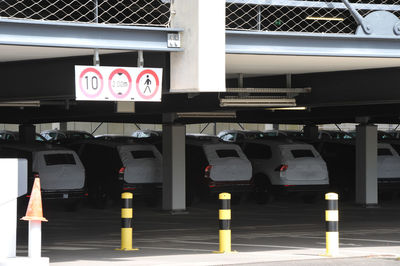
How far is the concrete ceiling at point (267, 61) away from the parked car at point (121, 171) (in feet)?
22.7

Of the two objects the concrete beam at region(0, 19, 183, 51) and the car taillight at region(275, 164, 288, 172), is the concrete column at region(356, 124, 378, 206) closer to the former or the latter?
the car taillight at region(275, 164, 288, 172)

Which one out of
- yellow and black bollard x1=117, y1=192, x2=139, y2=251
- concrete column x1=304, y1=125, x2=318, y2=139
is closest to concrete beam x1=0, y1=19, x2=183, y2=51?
yellow and black bollard x1=117, y1=192, x2=139, y2=251

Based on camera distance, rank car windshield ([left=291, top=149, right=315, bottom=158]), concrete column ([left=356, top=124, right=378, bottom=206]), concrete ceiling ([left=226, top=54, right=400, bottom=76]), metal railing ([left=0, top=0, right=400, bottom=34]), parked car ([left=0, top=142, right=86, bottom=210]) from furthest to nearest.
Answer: concrete column ([left=356, top=124, right=378, bottom=206]) → car windshield ([left=291, top=149, right=315, bottom=158]) → parked car ([left=0, top=142, right=86, bottom=210]) → concrete ceiling ([left=226, top=54, right=400, bottom=76]) → metal railing ([left=0, top=0, right=400, bottom=34])

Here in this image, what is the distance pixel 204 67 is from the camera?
38.3ft

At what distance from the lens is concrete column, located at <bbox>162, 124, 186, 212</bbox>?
73.9ft

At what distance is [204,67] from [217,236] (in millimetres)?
5663

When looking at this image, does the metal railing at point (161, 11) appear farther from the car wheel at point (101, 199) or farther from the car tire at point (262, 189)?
the car wheel at point (101, 199)

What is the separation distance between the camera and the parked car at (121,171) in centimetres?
2291

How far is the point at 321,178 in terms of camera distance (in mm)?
24078

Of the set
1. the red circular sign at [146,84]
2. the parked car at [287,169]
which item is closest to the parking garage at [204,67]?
the red circular sign at [146,84]

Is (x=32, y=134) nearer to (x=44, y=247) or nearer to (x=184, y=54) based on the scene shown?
(x=44, y=247)

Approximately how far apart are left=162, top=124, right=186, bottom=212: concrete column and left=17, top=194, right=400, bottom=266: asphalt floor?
14.7 inches

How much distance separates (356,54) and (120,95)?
350cm

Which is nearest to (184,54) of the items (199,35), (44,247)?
(199,35)
